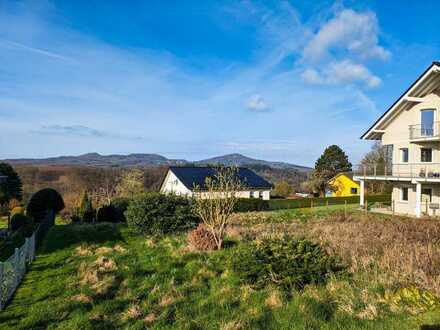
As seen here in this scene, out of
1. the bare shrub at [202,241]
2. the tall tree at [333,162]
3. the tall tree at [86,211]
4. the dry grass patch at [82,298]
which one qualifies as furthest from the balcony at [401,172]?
the tall tree at [333,162]

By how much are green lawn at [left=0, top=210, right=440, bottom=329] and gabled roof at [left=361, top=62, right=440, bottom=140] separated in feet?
61.2

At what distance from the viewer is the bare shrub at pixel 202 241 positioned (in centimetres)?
1054

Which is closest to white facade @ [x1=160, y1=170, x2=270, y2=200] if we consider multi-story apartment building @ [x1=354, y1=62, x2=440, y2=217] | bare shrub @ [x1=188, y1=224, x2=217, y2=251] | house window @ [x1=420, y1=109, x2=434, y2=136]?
multi-story apartment building @ [x1=354, y1=62, x2=440, y2=217]

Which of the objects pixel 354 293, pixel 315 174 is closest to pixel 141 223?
pixel 354 293

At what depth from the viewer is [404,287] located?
19.9 ft

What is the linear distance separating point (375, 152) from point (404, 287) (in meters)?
43.7

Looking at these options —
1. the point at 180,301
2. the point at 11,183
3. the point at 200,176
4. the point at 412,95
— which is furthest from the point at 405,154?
the point at 11,183

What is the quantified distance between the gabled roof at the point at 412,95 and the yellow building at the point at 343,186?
57.7 ft

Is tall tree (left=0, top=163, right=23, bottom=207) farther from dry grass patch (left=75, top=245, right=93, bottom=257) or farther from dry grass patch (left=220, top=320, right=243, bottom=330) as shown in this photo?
dry grass patch (left=220, top=320, right=243, bottom=330)

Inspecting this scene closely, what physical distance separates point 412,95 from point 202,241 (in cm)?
1983

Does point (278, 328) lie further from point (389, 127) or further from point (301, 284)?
point (389, 127)

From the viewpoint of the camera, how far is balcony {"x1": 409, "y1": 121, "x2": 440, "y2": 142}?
21639 millimetres

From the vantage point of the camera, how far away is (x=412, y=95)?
2280cm

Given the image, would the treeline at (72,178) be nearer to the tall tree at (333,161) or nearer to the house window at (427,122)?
the tall tree at (333,161)
